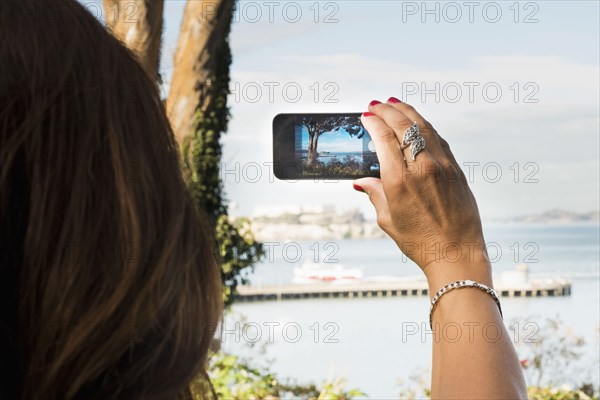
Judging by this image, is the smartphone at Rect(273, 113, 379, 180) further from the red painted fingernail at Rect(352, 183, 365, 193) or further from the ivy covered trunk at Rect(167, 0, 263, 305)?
the ivy covered trunk at Rect(167, 0, 263, 305)

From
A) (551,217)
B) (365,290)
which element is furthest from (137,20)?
(551,217)

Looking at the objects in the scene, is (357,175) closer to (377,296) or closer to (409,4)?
(409,4)

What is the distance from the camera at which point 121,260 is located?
494mm

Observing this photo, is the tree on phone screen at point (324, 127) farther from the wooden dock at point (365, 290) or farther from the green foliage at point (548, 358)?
the wooden dock at point (365, 290)

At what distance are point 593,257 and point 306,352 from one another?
1607 cm

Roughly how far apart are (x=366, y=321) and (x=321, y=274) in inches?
106

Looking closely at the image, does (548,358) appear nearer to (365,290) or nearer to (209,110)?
(209,110)

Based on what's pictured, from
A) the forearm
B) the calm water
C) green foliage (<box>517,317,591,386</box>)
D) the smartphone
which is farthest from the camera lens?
green foliage (<box>517,317,591,386</box>)

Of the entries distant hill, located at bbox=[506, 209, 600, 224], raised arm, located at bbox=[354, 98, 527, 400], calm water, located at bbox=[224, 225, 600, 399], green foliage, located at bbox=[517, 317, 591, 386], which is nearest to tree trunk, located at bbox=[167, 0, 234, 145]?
calm water, located at bbox=[224, 225, 600, 399]

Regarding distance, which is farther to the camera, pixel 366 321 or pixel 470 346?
pixel 366 321

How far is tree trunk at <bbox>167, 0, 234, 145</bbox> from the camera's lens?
4.90 meters

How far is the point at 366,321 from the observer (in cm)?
1191

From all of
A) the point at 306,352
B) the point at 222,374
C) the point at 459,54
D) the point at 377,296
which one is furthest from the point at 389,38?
the point at 222,374

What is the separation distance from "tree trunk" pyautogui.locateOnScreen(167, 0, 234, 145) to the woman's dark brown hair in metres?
4.41
